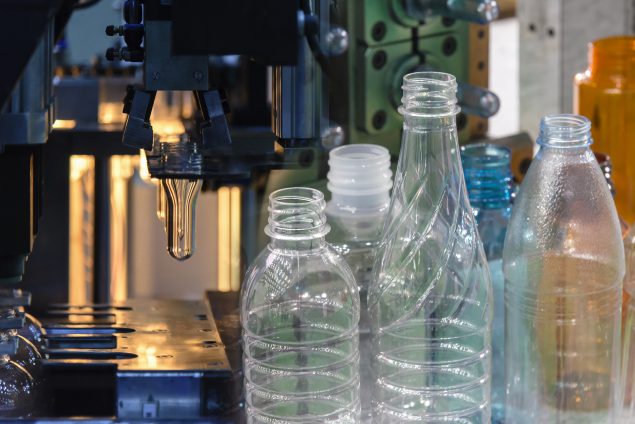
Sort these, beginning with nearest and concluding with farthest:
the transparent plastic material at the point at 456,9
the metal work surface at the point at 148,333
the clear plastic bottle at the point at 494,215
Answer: the metal work surface at the point at 148,333, the clear plastic bottle at the point at 494,215, the transparent plastic material at the point at 456,9

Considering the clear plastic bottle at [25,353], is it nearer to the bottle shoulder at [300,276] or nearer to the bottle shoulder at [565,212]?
the bottle shoulder at [300,276]

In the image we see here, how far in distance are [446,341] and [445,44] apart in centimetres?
60

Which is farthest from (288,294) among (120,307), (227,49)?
(120,307)

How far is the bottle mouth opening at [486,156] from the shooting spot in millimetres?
1480

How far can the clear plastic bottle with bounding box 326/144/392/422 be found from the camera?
1.38m

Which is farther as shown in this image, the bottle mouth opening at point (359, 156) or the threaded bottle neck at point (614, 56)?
the threaded bottle neck at point (614, 56)

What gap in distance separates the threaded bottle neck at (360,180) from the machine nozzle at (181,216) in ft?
0.46

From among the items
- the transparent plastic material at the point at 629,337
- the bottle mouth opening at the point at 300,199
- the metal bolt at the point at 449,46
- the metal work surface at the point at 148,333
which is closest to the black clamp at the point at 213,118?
the bottle mouth opening at the point at 300,199

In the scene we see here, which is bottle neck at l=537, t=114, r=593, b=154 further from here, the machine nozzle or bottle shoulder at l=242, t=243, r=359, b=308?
the machine nozzle

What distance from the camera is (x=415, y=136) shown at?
4.27 feet

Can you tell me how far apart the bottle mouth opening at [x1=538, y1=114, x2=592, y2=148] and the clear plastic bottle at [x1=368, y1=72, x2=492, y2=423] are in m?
0.09

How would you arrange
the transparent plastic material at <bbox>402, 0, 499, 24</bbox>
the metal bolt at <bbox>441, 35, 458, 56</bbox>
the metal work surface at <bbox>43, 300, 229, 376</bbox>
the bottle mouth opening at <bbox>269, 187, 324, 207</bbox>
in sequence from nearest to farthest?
the bottle mouth opening at <bbox>269, 187, 324, 207</bbox>
the metal work surface at <bbox>43, 300, 229, 376</bbox>
the transparent plastic material at <bbox>402, 0, 499, 24</bbox>
the metal bolt at <bbox>441, 35, 458, 56</bbox>

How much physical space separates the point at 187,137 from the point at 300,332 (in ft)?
0.87

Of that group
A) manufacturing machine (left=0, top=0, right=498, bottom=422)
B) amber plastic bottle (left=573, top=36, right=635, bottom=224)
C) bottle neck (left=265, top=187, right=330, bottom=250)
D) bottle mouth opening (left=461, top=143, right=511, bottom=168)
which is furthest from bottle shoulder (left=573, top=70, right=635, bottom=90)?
bottle neck (left=265, top=187, right=330, bottom=250)
